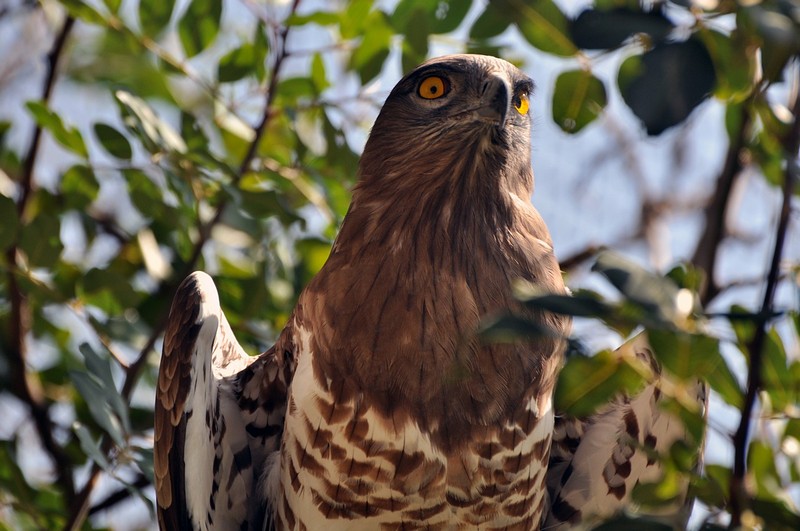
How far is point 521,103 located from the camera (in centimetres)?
318

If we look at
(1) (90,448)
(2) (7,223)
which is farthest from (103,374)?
(2) (7,223)

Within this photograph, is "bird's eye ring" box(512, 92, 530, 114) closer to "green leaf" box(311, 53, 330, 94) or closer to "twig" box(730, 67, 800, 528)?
"green leaf" box(311, 53, 330, 94)

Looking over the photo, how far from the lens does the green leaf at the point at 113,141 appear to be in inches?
133

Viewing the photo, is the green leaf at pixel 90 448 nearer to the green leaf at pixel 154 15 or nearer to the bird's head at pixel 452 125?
the bird's head at pixel 452 125

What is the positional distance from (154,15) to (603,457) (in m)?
1.94

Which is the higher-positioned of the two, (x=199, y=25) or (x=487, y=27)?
(x=199, y=25)

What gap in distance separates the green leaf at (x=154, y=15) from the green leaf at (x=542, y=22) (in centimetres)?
146

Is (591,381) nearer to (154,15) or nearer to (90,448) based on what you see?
(90,448)

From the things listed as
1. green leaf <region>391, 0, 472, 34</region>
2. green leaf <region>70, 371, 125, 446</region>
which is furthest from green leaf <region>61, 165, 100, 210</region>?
green leaf <region>391, 0, 472, 34</region>

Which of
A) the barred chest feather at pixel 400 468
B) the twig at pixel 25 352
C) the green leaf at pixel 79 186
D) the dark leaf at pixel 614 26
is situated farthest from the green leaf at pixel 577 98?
the twig at pixel 25 352

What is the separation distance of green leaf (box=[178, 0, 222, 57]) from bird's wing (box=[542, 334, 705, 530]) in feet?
5.31

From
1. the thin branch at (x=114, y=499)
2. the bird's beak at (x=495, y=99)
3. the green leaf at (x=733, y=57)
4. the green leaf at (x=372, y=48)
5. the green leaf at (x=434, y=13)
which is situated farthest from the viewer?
the thin branch at (x=114, y=499)

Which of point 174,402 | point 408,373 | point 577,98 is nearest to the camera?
point 577,98

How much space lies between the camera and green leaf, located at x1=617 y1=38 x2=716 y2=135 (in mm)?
1415
